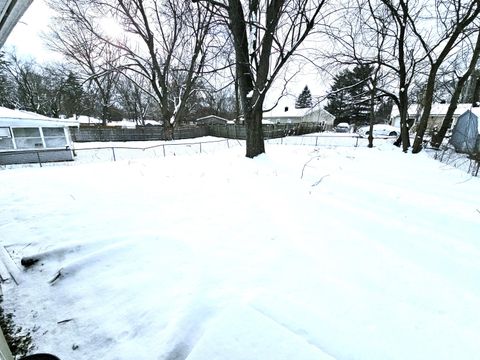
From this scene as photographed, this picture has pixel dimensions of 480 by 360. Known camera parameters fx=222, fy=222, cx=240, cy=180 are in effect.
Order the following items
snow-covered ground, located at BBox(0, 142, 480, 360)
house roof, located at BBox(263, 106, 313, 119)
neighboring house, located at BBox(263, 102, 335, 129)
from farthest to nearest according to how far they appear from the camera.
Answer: neighboring house, located at BBox(263, 102, 335, 129), house roof, located at BBox(263, 106, 313, 119), snow-covered ground, located at BBox(0, 142, 480, 360)

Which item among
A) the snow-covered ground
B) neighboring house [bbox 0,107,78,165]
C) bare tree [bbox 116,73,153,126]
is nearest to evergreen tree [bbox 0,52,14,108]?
bare tree [bbox 116,73,153,126]

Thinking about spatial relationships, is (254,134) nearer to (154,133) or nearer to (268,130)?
(268,130)

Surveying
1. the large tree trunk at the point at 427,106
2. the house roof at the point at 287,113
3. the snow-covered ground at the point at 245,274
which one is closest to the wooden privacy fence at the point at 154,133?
the house roof at the point at 287,113

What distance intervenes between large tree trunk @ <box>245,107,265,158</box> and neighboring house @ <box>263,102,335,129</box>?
30587 millimetres

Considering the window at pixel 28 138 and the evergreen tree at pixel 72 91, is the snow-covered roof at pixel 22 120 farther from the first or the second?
the evergreen tree at pixel 72 91

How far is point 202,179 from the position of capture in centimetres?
506

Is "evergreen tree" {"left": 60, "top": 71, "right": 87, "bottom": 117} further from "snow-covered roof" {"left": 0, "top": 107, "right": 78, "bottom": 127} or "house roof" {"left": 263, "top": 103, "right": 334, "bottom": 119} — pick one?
"house roof" {"left": 263, "top": 103, "right": 334, "bottom": 119}

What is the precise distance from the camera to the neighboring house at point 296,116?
120 ft

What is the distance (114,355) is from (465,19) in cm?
1502

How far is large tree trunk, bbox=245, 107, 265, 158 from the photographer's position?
715 cm

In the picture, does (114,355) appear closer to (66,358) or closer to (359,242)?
(66,358)

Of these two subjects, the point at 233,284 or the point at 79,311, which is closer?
the point at 79,311

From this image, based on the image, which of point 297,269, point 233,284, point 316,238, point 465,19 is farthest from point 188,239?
point 465,19

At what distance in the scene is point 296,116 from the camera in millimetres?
36312
